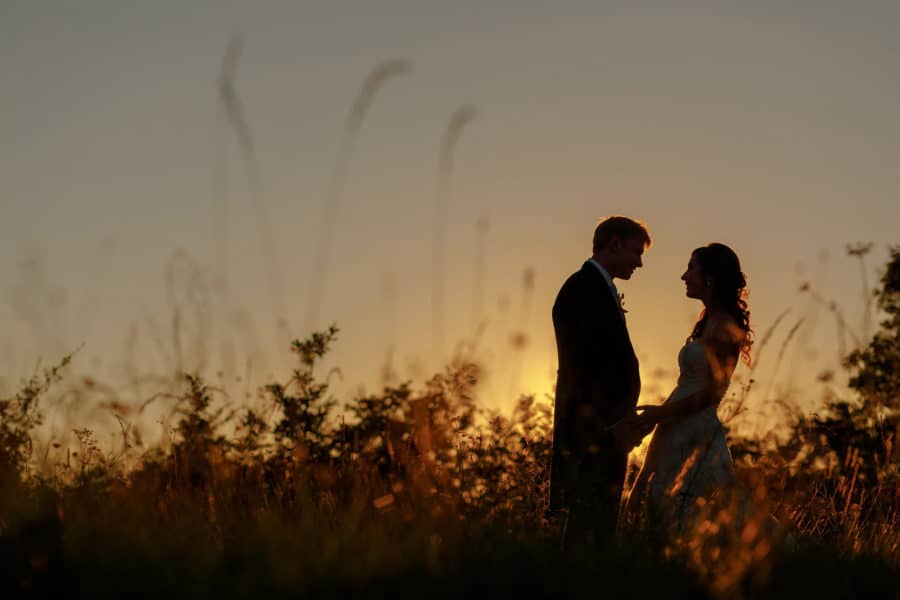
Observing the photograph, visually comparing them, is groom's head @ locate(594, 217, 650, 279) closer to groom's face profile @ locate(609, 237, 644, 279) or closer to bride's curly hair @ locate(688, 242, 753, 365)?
groom's face profile @ locate(609, 237, 644, 279)

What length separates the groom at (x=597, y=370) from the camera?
245 inches

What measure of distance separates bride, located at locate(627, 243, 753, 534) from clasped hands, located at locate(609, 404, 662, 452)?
17 mm

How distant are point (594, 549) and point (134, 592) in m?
1.76

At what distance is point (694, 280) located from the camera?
24.9 ft

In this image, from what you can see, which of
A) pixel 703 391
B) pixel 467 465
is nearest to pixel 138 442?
pixel 467 465

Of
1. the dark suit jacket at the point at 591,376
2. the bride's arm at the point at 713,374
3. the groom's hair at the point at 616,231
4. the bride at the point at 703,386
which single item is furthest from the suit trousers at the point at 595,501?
the groom's hair at the point at 616,231

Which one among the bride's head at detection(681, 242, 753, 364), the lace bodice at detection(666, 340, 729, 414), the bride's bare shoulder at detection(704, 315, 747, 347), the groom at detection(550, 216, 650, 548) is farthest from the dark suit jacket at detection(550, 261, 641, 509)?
the bride's head at detection(681, 242, 753, 364)

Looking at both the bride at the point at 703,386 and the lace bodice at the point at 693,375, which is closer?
the bride at the point at 703,386

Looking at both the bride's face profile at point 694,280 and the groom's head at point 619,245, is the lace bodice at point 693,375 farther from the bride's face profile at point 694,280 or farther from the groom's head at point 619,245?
the groom's head at point 619,245

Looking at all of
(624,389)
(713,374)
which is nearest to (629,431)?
(624,389)

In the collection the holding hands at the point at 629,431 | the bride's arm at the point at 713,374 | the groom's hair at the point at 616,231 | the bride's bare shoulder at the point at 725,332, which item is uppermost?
the groom's hair at the point at 616,231

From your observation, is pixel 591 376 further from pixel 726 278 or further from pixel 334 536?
pixel 334 536

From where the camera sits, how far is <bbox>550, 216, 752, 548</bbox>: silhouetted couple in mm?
6172

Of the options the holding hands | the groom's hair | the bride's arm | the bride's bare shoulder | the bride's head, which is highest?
the groom's hair
